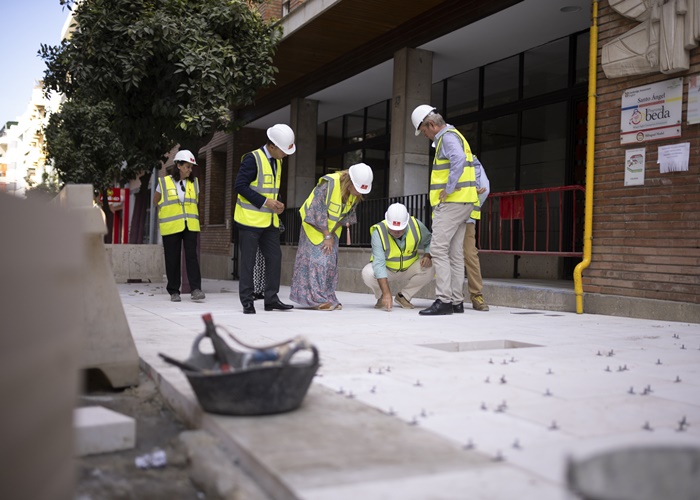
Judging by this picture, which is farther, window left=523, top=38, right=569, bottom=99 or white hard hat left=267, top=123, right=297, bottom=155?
window left=523, top=38, right=569, bottom=99

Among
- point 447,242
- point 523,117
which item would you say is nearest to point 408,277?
point 447,242

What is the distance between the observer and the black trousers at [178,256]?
9.09 metres

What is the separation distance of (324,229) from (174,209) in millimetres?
2474

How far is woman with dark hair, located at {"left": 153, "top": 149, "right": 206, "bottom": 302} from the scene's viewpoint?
9.04 m

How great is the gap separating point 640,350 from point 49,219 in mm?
4334

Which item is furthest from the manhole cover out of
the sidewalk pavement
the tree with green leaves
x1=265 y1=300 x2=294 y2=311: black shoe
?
the tree with green leaves

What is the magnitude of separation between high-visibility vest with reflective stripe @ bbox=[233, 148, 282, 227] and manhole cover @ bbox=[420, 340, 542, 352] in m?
3.02

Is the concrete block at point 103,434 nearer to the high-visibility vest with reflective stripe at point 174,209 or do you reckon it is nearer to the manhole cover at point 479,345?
the manhole cover at point 479,345

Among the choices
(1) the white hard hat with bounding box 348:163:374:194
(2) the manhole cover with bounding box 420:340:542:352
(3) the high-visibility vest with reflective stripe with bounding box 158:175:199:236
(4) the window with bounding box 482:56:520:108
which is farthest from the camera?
(4) the window with bounding box 482:56:520:108

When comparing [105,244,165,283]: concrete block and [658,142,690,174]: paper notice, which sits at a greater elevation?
[658,142,690,174]: paper notice

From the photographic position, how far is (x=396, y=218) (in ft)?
24.5

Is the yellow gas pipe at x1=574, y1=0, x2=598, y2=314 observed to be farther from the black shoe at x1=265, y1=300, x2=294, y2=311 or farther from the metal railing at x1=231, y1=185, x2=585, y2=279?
the black shoe at x1=265, y1=300, x2=294, y2=311

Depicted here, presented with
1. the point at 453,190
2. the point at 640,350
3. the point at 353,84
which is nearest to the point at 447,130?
the point at 453,190

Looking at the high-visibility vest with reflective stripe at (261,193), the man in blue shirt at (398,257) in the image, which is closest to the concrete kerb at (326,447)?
the high-visibility vest with reflective stripe at (261,193)
